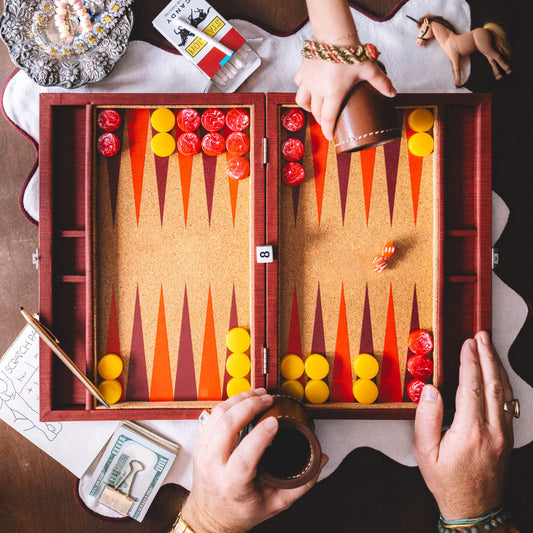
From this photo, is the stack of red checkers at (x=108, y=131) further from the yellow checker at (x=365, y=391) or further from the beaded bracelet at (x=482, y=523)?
the beaded bracelet at (x=482, y=523)

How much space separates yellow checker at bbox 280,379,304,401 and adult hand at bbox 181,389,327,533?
14 centimetres

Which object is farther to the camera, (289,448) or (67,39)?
(67,39)

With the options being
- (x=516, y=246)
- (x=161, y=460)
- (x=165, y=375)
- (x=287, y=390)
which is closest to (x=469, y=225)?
(x=516, y=246)

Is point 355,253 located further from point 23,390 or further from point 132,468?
point 23,390

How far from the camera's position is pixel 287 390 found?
1374 millimetres

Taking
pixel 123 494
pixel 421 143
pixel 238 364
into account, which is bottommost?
pixel 123 494

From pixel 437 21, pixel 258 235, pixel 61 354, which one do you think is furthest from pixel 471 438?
pixel 437 21

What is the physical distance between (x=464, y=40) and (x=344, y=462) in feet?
5.26

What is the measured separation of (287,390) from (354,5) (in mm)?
1412

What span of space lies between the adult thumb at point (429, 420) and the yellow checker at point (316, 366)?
0.33 m

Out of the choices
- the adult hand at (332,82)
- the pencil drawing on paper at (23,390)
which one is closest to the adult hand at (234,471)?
the pencil drawing on paper at (23,390)

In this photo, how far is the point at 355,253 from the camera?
1366mm

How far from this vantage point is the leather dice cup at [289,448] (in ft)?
3.48

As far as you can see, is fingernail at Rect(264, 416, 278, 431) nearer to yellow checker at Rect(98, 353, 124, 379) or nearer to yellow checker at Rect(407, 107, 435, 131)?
yellow checker at Rect(98, 353, 124, 379)
